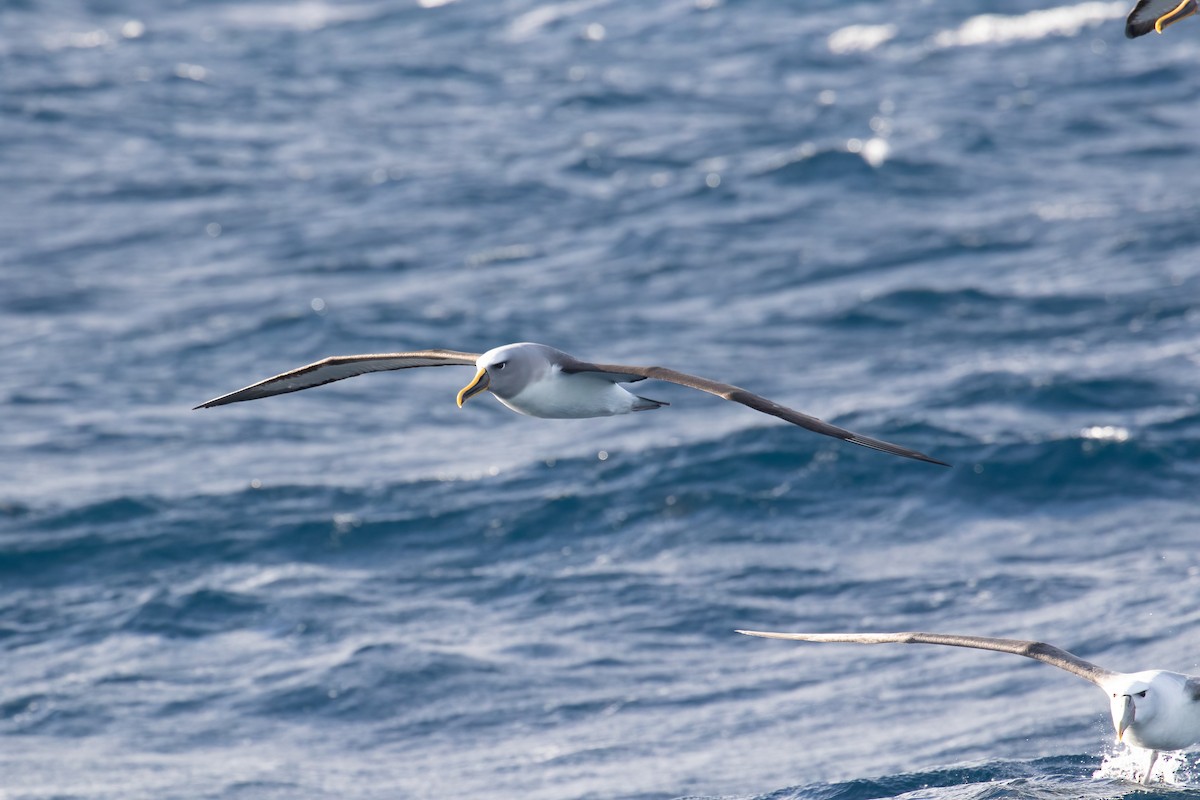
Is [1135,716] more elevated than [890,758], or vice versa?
[1135,716]

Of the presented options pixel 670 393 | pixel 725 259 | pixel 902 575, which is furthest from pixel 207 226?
pixel 902 575

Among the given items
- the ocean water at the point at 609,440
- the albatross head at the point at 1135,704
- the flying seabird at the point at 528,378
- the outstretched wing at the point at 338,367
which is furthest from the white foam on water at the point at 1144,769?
the outstretched wing at the point at 338,367

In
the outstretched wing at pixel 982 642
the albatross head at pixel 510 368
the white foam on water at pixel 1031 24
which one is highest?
the albatross head at pixel 510 368

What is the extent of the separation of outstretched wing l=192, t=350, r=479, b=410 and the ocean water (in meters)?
4.94

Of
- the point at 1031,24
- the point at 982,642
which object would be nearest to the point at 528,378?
the point at 982,642

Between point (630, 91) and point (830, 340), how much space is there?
19131 mm

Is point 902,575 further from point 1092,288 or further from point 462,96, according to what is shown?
point 462,96

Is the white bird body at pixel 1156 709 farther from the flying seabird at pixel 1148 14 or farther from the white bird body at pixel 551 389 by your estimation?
the flying seabird at pixel 1148 14

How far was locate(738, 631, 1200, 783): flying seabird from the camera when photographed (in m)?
11.9

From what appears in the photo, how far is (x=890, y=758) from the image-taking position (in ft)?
52.7

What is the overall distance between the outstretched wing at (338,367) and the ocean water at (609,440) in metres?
4.94

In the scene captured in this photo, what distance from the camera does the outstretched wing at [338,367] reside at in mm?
12539

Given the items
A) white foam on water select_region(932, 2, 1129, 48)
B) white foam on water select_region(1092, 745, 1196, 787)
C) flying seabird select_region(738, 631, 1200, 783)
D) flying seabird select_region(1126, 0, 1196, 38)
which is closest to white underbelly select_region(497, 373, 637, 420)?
flying seabird select_region(738, 631, 1200, 783)

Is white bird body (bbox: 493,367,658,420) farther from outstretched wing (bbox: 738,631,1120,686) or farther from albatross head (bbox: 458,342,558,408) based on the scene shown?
outstretched wing (bbox: 738,631,1120,686)
